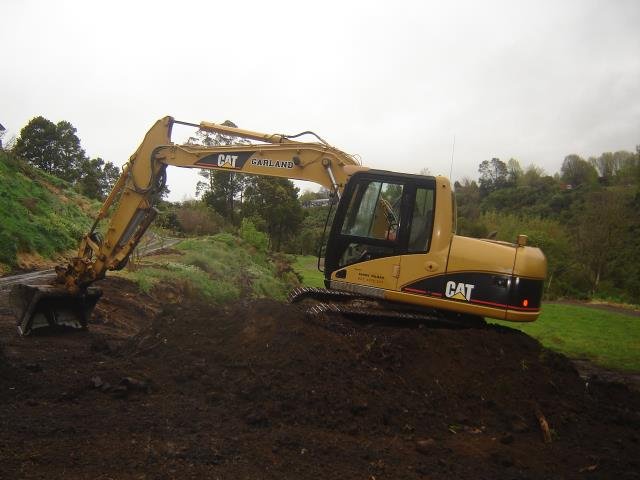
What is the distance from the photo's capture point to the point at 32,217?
18.8 meters

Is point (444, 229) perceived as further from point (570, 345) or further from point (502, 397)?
point (570, 345)

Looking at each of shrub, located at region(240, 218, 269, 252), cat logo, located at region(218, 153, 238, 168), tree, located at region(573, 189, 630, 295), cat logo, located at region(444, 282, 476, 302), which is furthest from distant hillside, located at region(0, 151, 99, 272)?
tree, located at region(573, 189, 630, 295)

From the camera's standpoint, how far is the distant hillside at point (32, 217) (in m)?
16.0

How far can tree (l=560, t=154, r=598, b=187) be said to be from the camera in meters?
71.2

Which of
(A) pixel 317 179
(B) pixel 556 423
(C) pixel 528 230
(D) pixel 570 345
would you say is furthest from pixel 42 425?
(C) pixel 528 230

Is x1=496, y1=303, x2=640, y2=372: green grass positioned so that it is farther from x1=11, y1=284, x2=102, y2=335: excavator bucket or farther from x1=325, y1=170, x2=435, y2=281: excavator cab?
x1=11, y1=284, x2=102, y2=335: excavator bucket

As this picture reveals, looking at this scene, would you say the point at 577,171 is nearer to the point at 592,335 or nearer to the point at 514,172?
the point at 514,172

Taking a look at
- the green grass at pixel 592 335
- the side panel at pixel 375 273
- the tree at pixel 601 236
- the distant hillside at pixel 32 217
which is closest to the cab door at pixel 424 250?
the side panel at pixel 375 273

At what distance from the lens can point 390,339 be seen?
6781 millimetres

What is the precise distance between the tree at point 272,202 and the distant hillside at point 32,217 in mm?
12344

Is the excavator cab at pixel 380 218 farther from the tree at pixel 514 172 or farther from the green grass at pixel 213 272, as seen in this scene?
the tree at pixel 514 172

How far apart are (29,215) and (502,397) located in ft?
59.5

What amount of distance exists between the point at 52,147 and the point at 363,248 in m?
41.9

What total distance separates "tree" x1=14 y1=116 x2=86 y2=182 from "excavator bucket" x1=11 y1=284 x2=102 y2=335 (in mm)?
36037
